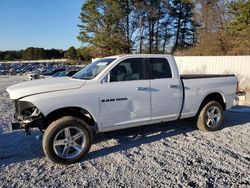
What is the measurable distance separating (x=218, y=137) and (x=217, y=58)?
12.1 m

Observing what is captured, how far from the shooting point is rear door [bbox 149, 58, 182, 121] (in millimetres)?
5570

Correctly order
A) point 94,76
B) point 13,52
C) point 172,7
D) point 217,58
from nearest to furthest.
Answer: point 94,76
point 217,58
point 172,7
point 13,52

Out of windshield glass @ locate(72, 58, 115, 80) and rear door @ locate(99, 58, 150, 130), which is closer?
rear door @ locate(99, 58, 150, 130)

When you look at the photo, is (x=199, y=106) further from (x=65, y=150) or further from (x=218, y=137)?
(x=65, y=150)

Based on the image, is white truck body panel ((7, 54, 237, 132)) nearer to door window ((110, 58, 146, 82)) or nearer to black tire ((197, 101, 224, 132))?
door window ((110, 58, 146, 82))

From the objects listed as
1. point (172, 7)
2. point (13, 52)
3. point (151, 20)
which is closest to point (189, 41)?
point (172, 7)

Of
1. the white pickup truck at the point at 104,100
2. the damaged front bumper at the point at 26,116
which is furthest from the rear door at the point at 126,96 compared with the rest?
the damaged front bumper at the point at 26,116

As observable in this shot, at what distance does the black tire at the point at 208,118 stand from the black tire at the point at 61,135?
117 inches

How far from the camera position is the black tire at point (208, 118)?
6516mm

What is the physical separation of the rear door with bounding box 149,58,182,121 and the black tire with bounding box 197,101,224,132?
0.85 m

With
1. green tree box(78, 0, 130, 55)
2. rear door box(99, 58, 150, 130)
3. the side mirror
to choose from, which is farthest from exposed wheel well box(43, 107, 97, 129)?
green tree box(78, 0, 130, 55)

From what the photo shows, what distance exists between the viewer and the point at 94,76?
17.0ft

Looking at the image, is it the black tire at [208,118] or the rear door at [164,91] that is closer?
the rear door at [164,91]

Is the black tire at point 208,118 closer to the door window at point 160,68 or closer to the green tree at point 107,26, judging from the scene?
the door window at point 160,68
